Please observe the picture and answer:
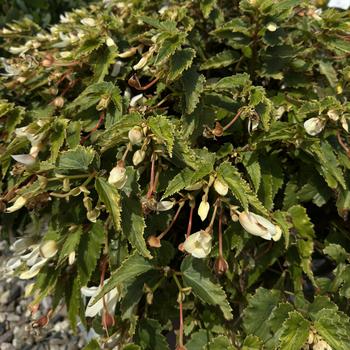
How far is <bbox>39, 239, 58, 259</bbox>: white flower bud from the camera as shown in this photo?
1.01 metres

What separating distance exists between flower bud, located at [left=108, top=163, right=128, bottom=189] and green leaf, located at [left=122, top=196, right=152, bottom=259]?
8cm

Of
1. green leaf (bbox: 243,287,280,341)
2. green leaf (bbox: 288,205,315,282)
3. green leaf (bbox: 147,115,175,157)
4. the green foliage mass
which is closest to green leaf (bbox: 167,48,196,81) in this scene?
the green foliage mass

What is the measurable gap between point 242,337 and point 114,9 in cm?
126

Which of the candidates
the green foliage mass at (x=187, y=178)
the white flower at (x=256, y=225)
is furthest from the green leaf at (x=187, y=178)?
the white flower at (x=256, y=225)

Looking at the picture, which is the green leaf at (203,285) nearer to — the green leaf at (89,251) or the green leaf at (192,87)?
the green leaf at (89,251)

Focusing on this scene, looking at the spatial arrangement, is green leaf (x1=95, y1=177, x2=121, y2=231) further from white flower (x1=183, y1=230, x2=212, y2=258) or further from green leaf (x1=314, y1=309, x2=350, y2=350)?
green leaf (x1=314, y1=309, x2=350, y2=350)

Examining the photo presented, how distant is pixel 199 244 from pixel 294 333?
12.0 inches

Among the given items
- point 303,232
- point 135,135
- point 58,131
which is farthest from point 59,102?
point 303,232

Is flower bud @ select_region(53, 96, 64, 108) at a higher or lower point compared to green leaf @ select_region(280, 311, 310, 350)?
higher

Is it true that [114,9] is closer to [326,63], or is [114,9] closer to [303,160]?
[326,63]

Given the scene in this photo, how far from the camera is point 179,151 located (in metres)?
0.98

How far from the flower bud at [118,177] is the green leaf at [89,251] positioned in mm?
196

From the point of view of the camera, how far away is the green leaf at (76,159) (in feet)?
3.18

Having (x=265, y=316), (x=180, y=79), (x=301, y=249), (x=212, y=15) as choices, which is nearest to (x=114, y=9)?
(x=212, y=15)
